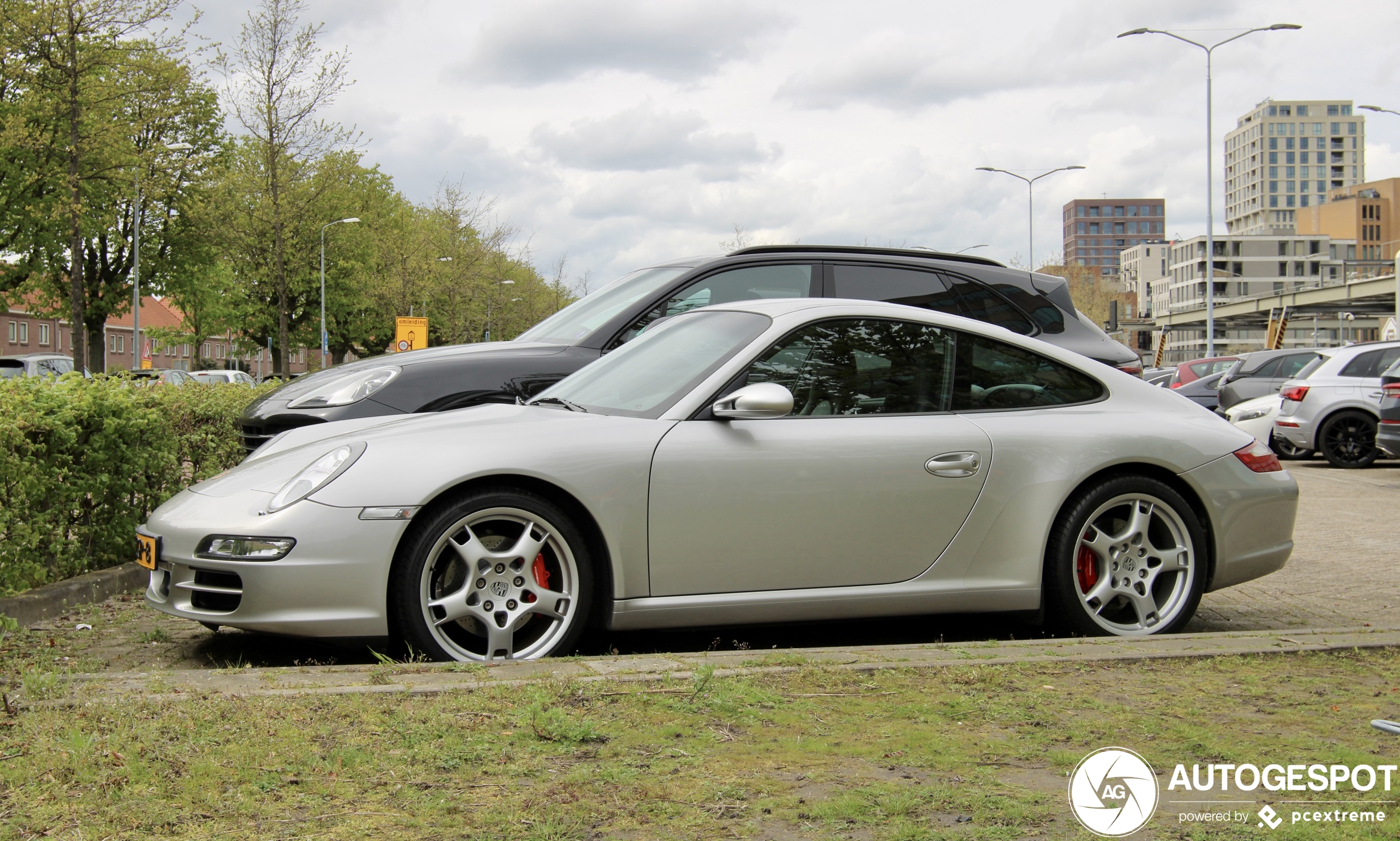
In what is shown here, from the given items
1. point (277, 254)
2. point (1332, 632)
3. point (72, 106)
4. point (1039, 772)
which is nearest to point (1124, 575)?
point (1332, 632)

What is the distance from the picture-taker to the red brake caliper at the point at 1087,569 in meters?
5.10

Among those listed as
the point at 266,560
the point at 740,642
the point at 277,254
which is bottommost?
the point at 740,642

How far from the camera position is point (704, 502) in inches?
180

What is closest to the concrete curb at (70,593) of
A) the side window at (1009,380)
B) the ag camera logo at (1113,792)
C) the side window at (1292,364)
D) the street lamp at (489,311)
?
the side window at (1009,380)

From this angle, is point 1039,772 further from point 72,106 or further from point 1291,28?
point 1291,28

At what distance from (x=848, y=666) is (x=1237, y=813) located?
4.85ft

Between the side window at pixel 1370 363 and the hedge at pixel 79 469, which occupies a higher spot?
the side window at pixel 1370 363

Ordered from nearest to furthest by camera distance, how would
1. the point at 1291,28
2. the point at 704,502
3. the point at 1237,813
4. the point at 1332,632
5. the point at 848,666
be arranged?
the point at 1237,813
the point at 848,666
the point at 704,502
the point at 1332,632
the point at 1291,28

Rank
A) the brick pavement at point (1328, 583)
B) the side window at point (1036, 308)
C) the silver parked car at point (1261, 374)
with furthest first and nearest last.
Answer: the silver parked car at point (1261, 374), the side window at point (1036, 308), the brick pavement at point (1328, 583)

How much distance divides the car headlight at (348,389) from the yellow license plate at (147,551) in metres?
2.14

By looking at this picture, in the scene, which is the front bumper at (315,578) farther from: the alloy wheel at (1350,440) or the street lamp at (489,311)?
the street lamp at (489,311)

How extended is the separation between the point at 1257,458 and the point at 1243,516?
0.28m

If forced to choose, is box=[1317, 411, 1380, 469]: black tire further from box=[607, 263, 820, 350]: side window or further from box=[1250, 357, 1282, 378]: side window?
box=[607, 263, 820, 350]: side window

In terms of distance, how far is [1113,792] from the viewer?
299cm
